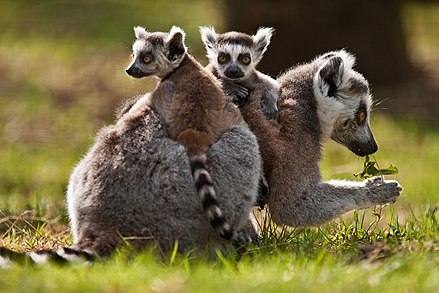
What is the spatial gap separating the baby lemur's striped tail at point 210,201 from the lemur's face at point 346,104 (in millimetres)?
1778

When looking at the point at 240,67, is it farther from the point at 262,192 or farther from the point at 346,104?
the point at 262,192

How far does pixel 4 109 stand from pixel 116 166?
10.6 metres

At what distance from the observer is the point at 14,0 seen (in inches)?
1063

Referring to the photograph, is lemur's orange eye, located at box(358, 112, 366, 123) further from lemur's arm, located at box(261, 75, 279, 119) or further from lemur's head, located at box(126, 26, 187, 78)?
lemur's head, located at box(126, 26, 187, 78)

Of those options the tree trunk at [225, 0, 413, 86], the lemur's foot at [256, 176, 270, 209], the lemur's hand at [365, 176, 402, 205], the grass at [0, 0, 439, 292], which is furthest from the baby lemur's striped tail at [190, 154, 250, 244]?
the tree trunk at [225, 0, 413, 86]

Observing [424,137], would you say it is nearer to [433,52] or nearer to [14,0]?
[433,52]

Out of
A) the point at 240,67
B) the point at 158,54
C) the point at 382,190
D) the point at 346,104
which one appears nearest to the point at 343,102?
the point at 346,104

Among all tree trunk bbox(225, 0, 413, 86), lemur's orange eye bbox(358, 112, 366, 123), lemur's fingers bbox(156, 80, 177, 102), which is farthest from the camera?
tree trunk bbox(225, 0, 413, 86)

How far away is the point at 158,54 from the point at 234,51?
0.85 metres

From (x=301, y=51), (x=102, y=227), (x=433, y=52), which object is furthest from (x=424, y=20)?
(x=102, y=227)

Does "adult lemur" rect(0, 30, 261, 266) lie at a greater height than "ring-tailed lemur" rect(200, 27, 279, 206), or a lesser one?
lesser

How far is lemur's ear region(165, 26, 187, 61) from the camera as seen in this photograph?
7602mm

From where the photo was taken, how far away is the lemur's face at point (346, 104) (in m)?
8.02

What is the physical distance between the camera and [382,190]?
7832 millimetres
